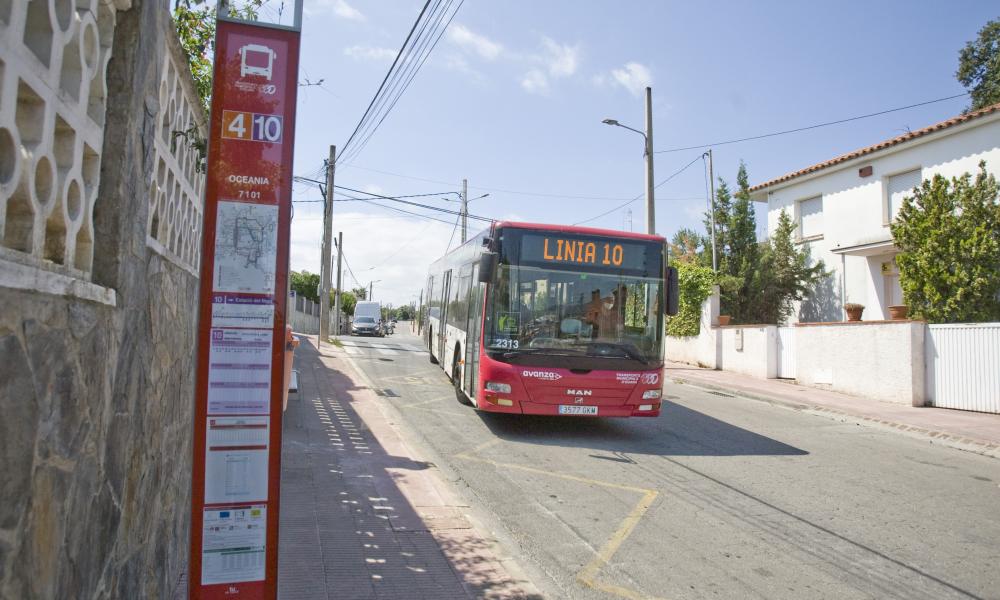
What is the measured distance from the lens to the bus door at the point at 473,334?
10.0 metres

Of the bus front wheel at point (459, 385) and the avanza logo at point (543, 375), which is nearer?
the avanza logo at point (543, 375)

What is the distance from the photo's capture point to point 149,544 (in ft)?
10.7

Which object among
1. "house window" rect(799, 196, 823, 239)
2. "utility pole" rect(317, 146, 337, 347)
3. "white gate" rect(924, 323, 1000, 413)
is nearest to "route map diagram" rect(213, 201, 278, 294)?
"white gate" rect(924, 323, 1000, 413)

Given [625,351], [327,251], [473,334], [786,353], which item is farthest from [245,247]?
[327,251]

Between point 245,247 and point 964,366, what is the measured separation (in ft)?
49.4

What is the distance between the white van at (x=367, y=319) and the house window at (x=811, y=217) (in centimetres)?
2838

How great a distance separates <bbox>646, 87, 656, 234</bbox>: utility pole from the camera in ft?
67.4

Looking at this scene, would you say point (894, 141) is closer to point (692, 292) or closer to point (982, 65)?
point (692, 292)

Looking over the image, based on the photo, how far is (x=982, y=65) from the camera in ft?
97.0

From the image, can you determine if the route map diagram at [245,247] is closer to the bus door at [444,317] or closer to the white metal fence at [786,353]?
the bus door at [444,317]

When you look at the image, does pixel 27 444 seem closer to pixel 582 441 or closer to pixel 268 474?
pixel 268 474

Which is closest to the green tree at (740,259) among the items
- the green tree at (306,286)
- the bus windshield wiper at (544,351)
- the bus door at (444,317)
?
the bus door at (444,317)

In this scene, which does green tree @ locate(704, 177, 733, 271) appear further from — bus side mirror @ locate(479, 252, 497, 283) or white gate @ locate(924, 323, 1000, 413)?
bus side mirror @ locate(479, 252, 497, 283)

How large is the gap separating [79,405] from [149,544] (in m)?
1.35
